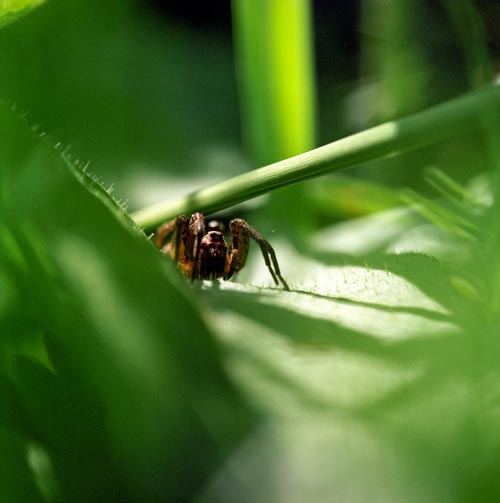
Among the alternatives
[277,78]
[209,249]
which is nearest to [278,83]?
[277,78]

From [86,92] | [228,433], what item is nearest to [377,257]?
[228,433]

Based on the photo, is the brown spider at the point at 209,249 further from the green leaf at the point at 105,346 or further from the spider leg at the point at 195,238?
the green leaf at the point at 105,346

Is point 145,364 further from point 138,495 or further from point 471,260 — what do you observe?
point 471,260

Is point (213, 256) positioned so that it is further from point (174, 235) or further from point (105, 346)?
point (105, 346)

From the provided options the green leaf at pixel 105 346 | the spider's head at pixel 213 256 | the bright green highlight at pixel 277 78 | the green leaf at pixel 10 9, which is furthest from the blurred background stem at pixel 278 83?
the green leaf at pixel 105 346

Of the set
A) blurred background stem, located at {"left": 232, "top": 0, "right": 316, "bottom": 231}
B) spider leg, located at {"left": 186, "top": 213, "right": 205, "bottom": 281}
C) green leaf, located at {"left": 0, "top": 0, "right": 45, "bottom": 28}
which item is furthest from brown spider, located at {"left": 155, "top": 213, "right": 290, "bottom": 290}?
green leaf, located at {"left": 0, "top": 0, "right": 45, "bottom": 28}

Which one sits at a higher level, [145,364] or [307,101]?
[307,101]
